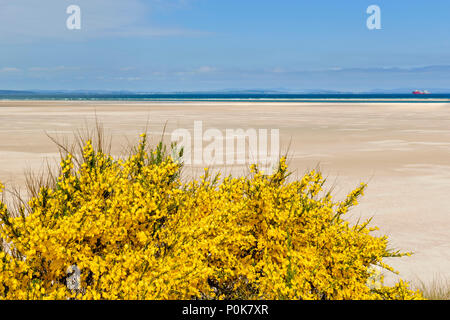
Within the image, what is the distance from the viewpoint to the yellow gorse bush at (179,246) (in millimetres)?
3002

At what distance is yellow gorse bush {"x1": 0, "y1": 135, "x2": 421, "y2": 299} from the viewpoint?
300 centimetres

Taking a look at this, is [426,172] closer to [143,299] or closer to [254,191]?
[254,191]

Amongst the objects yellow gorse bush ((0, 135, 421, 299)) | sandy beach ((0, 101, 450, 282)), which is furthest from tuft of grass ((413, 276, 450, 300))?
yellow gorse bush ((0, 135, 421, 299))

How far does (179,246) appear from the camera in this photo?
3322 mm

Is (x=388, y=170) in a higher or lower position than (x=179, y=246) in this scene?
lower

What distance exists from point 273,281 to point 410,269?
11.3 feet

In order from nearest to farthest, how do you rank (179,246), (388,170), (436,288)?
(179,246) < (436,288) < (388,170)

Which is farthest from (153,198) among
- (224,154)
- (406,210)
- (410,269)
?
(224,154)

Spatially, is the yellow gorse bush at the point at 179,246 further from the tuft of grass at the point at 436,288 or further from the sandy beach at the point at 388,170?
the sandy beach at the point at 388,170

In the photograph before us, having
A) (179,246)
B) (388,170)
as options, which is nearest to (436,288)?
(179,246)

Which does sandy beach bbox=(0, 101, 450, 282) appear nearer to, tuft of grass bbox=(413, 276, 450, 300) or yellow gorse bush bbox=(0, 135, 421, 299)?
tuft of grass bbox=(413, 276, 450, 300)

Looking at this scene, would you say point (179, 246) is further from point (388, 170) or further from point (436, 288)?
point (388, 170)
